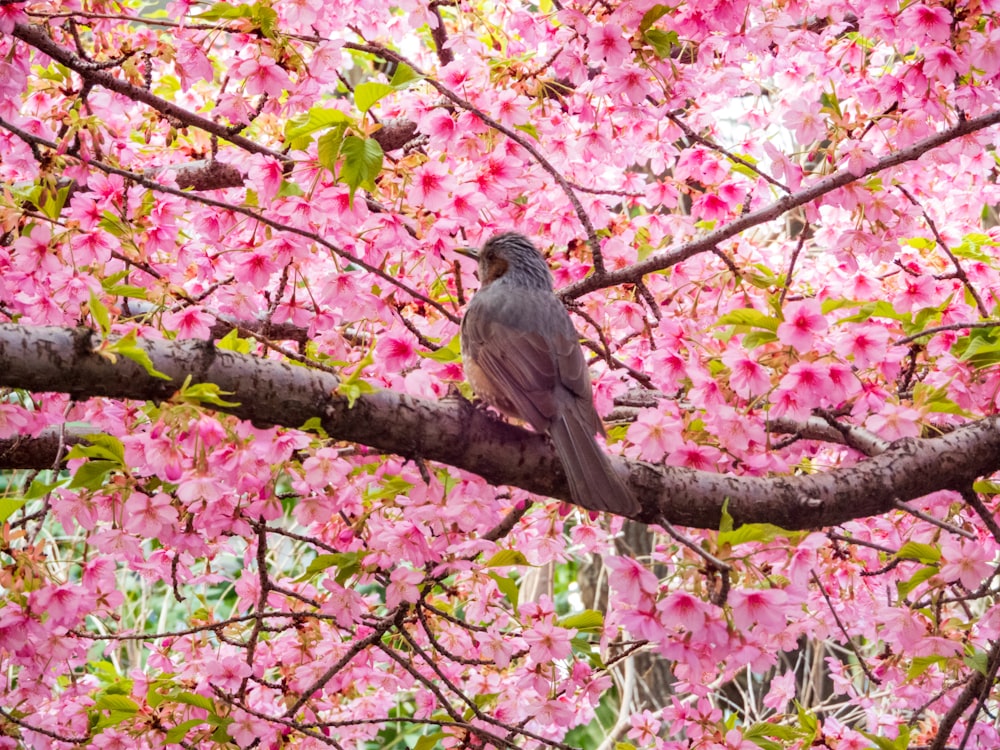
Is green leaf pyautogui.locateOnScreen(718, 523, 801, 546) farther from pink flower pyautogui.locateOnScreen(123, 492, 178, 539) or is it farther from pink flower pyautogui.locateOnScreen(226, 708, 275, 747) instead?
pink flower pyautogui.locateOnScreen(226, 708, 275, 747)

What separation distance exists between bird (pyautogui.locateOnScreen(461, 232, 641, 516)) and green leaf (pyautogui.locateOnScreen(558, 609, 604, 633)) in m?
0.49

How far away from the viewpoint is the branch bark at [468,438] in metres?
1.96

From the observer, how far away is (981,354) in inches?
102

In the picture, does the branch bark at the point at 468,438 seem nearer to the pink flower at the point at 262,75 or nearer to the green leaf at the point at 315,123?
the green leaf at the point at 315,123

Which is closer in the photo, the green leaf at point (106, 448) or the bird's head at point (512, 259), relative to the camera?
the green leaf at point (106, 448)

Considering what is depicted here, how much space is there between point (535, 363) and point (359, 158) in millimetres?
873

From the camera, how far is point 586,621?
2.63m

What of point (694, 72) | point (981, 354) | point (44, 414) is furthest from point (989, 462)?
point (44, 414)

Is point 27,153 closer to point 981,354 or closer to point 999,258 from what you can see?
point 981,354

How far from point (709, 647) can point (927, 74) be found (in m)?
1.64

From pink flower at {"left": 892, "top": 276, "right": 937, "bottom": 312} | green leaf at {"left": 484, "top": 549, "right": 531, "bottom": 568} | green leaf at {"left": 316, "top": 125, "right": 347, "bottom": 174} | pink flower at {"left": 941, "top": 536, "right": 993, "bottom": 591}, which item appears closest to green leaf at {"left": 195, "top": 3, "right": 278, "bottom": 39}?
green leaf at {"left": 316, "top": 125, "right": 347, "bottom": 174}

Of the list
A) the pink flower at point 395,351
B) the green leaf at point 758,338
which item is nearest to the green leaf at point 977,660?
the green leaf at point 758,338

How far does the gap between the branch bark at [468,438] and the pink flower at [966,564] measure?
327 mm

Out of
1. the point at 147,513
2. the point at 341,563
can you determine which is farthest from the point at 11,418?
the point at 341,563
